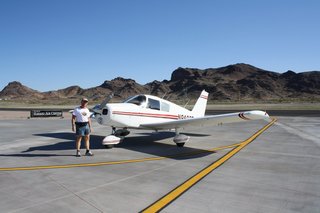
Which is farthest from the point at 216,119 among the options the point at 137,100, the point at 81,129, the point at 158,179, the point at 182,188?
the point at 182,188

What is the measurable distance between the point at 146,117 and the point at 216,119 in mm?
3014

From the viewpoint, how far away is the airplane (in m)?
9.98

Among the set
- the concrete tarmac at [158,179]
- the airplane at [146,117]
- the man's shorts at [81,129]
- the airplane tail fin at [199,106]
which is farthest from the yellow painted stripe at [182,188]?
the airplane tail fin at [199,106]

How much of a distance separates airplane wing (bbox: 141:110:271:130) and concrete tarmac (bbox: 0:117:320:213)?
103cm

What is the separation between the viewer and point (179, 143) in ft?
36.1

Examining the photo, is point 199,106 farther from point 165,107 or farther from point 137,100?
point 137,100

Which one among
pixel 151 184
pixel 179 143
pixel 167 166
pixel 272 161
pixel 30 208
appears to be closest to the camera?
pixel 30 208

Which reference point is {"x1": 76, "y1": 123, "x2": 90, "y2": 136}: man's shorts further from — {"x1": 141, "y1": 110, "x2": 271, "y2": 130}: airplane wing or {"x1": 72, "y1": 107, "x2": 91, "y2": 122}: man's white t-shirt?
{"x1": 141, "y1": 110, "x2": 271, "y2": 130}: airplane wing

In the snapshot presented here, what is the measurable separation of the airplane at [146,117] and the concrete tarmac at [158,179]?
0.93m

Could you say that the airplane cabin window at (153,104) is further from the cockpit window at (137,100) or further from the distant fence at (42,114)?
the distant fence at (42,114)

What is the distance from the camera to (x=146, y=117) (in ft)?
37.9

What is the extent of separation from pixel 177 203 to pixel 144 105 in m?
7.13

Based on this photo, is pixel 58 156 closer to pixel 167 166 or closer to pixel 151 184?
pixel 167 166

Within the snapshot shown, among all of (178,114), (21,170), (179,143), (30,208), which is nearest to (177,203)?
(30,208)
